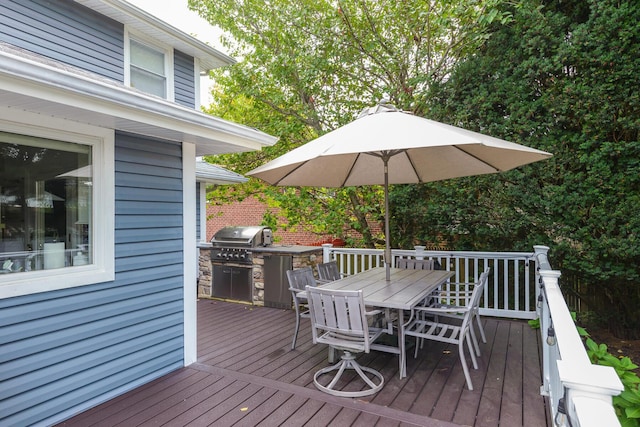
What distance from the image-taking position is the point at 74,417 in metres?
2.84

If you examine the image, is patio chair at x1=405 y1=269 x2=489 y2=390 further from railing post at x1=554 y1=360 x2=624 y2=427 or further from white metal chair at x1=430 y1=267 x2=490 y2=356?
railing post at x1=554 y1=360 x2=624 y2=427

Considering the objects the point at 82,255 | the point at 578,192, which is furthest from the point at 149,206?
the point at 578,192

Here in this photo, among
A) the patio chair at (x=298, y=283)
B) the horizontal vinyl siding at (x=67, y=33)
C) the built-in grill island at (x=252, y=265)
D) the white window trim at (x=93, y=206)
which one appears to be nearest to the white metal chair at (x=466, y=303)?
the patio chair at (x=298, y=283)

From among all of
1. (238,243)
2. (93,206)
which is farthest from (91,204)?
(238,243)

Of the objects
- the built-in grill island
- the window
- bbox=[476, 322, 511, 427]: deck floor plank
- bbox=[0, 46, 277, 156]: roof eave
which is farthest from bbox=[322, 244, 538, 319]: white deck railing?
the window

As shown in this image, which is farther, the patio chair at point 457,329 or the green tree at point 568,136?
the green tree at point 568,136

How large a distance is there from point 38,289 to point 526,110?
18.8 feet

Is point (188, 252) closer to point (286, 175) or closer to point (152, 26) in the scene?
point (286, 175)

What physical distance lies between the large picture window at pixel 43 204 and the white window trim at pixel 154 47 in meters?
1.18

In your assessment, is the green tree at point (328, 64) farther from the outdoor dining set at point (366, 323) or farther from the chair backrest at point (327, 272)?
the outdoor dining set at point (366, 323)

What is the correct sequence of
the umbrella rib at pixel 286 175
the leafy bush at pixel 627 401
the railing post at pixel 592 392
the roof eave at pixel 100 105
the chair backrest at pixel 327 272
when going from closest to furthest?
1. the railing post at pixel 592 392
2. the roof eave at pixel 100 105
3. the leafy bush at pixel 627 401
4. the umbrella rib at pixel 286 175
5. the chair backrest at pixel 327 272

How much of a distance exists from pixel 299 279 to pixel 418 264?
1.90m

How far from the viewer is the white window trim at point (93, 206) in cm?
259

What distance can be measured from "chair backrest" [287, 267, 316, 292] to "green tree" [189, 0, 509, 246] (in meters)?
2.83
